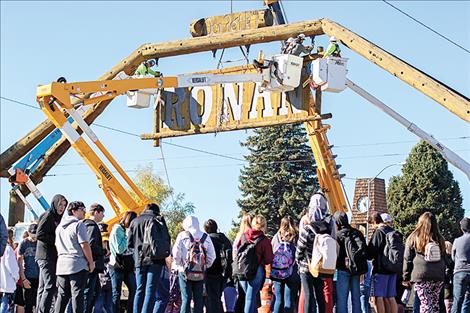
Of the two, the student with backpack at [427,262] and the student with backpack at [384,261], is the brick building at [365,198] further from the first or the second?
the student with backpack at [427,262]

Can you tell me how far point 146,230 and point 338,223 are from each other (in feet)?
9.84

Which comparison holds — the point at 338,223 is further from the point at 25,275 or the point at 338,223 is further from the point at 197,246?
the point at 25,275

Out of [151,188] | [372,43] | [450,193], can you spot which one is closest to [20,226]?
[372,43]

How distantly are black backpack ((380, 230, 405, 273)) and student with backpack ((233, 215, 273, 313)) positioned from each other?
6.33 ft

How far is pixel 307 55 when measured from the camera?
22.9 meters

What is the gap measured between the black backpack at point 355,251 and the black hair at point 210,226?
7.13 feet

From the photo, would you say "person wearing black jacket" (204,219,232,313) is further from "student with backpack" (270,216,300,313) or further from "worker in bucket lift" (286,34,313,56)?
"worker in bucket lift" (286,34,313,56)

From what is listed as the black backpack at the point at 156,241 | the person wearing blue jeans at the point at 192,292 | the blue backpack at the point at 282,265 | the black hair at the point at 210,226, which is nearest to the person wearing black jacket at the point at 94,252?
the black backpack at the point at 156,241

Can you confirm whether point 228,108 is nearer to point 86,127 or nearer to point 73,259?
point 86,127

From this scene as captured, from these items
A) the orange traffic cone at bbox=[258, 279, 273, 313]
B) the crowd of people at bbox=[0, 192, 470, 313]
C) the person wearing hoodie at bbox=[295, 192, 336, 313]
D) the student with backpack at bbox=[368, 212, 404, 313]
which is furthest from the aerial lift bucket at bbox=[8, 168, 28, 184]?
the person wearing hoodie at bbox=[295, 192, 336, 313]

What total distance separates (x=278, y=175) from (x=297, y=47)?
3666 centimetres

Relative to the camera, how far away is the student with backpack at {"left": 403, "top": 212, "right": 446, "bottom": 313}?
1265cm

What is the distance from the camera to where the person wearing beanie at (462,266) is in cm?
1323

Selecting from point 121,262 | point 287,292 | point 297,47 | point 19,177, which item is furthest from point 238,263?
point 19,177
